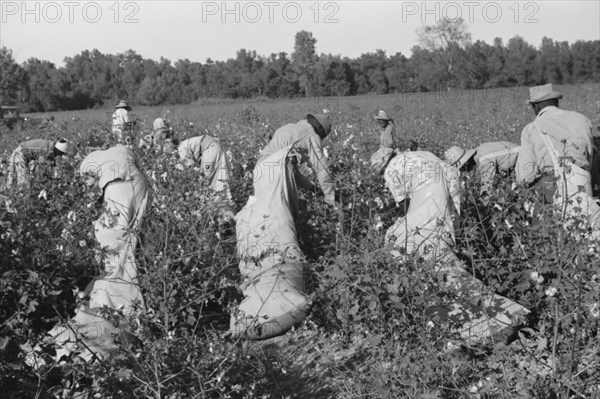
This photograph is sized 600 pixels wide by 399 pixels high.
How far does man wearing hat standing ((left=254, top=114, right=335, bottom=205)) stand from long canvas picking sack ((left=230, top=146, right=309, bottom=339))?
0.25 m

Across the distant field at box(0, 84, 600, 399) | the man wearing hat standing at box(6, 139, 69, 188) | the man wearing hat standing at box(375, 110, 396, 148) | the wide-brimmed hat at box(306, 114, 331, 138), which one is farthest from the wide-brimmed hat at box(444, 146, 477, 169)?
the man wearing hat standing at box(6, 139, 69, 188)

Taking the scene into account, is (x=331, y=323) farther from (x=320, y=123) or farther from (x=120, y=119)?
(x=120, y=119)

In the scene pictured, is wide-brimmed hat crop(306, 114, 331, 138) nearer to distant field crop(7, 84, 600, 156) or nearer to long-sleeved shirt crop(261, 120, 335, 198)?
long-sleeved shirt crop(261, 120, 335, 198)

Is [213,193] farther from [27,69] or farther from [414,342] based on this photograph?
[27,69]

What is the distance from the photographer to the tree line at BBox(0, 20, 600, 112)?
30547mm

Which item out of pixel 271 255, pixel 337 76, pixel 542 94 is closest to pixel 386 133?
pixel 542 94

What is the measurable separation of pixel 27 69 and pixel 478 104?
64.4m

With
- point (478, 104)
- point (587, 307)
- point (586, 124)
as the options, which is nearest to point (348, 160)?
point (586, 124)

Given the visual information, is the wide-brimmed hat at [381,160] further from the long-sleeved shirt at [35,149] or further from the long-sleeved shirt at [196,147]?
the long-sleeved shirt at [35,149]

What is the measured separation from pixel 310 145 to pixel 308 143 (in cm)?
3

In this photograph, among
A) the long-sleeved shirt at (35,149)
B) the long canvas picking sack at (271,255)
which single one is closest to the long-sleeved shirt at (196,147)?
the long-sleeved shirt at (35,149)

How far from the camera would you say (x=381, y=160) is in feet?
17.7

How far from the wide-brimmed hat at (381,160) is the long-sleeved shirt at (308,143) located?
49 centimetres

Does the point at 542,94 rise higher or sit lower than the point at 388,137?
higher
